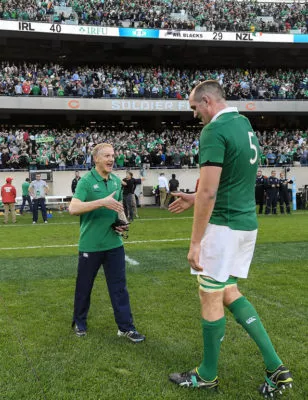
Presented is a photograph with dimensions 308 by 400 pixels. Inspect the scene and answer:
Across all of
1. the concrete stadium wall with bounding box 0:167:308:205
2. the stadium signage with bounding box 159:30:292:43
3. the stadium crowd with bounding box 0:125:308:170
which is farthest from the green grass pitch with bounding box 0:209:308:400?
the stadium signage with bounding box 159:30:292:43

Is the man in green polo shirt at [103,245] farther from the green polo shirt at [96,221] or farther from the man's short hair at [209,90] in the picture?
the man's short hair at [209,90]

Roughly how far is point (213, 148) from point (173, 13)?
36.2m

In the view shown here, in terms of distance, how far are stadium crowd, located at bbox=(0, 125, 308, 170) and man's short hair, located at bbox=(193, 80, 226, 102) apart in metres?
23.4

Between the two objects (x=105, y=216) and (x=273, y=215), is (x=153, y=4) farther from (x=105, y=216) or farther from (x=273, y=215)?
(x=105, y=216)

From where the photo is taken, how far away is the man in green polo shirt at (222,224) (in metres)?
3.06

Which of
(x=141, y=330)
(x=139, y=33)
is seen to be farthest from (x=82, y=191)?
(x=139, y=33)

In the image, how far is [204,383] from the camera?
3.39 meters

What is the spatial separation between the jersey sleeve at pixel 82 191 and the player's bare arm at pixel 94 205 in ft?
0.16

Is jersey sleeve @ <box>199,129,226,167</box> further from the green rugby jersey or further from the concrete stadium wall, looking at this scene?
the concrete stadium wall

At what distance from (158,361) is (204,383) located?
0.68m

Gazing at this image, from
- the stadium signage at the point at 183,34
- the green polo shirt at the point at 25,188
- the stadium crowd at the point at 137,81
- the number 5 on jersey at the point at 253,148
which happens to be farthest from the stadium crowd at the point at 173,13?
the number 5 on jersey at the point at 253,148

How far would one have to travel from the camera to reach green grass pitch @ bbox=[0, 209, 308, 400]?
11.5ft

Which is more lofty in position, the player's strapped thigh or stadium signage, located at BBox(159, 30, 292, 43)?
stadium signage, located at BBox(159, 30, 292, 43)

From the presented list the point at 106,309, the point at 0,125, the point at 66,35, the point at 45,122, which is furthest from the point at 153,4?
the point at 106,309
